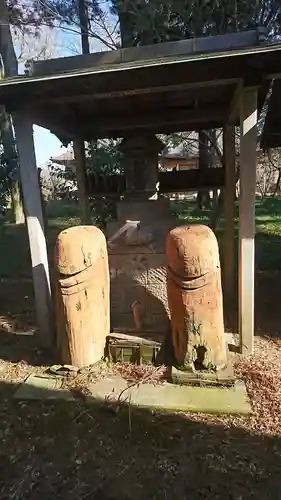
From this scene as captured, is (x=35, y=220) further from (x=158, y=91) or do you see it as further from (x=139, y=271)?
(x=158, y=91)

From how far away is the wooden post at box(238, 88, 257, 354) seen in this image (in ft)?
9.96

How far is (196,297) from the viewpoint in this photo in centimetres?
287

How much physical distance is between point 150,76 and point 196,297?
5.60ft

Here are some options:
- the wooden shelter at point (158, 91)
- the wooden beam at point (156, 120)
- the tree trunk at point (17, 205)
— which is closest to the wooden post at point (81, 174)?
the wooden beam at point (156, 120)

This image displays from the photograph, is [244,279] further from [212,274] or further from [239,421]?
[239,421]

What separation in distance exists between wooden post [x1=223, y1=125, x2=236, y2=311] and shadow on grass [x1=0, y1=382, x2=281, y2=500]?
2.34 meters

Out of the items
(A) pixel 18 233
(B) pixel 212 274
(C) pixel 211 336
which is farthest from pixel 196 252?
(A) pixel 18 233

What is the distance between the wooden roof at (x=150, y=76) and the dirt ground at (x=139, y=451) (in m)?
2.30

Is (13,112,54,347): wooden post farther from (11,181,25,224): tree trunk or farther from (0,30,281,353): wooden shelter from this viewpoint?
(11,181,25,224): tree trunk

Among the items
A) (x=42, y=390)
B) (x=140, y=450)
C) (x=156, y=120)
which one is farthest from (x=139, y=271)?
(x=156, y=120)

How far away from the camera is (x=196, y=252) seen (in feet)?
9.20

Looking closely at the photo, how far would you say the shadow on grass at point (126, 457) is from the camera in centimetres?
197

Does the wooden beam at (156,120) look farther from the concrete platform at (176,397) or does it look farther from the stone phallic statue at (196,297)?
the concrete platform at (176,397)

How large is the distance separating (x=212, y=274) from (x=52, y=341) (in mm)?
1746
